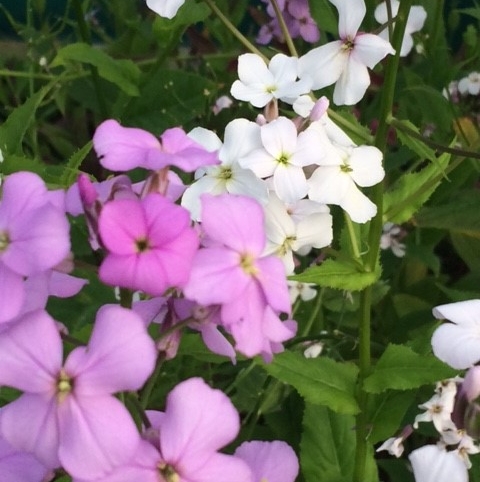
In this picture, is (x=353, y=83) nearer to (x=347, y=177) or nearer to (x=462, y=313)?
(x=347, y=177)

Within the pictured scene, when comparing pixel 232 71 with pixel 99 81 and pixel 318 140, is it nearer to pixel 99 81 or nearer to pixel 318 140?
pixel 99 81

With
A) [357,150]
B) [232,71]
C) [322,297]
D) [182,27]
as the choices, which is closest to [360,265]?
[357,150]

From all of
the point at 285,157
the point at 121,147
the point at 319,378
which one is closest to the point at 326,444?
the point at 319,378

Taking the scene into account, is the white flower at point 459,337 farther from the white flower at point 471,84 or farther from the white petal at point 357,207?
the white flower at point 471,84

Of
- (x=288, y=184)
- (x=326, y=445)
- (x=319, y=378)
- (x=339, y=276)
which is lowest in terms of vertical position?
(x=326, y=445)

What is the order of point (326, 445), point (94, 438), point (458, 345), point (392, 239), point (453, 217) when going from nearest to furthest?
point (94, 438), point (458, 345), point (326, 445), point (453, 217), point (392, 239)

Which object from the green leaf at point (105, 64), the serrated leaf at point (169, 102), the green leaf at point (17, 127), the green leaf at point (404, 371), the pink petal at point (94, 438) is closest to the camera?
the pink petal at point (94, 438)

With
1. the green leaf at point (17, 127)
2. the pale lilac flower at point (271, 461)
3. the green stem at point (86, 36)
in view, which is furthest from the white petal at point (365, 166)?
the green stem at point (86, 36)

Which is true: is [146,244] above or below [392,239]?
above
